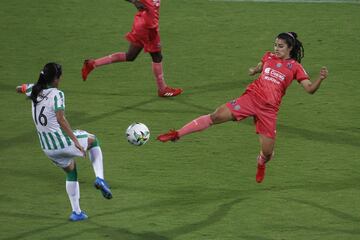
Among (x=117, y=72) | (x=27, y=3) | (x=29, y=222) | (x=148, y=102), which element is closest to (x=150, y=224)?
(x=29, y=222)

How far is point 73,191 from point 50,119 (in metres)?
0.97

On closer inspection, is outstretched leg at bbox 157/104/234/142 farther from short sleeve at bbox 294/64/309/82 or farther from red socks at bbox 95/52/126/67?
red socks at bbox 95/52/126/67

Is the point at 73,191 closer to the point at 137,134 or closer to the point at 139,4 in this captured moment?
the point at 137,134

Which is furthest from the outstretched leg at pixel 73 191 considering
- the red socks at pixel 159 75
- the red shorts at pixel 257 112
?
the red socks at pixel 159 75

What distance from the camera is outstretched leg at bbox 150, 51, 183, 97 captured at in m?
16.7

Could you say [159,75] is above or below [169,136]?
below

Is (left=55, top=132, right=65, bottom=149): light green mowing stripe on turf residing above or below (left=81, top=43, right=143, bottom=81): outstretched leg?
above

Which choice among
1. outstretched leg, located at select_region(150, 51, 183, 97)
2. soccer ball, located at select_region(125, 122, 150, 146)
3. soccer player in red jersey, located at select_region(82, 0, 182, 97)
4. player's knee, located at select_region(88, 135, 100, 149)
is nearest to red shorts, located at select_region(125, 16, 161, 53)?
soccer player in red jersey, located at select_region(82, 0, 182, 97)

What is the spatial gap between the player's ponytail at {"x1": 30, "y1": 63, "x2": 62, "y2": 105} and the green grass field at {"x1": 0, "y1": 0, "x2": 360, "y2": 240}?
1632 millimetres

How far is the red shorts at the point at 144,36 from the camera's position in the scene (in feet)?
53.9

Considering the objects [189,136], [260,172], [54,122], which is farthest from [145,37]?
[54,122]

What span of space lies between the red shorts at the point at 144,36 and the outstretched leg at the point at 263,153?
4.48m

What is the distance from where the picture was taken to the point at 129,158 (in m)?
14.3

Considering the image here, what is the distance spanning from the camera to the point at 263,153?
12.6 m
